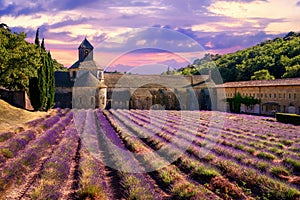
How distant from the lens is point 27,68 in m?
30.9

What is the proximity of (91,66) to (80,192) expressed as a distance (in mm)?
50343

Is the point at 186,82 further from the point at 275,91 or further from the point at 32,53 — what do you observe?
the point at 32,53

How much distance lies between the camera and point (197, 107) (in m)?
64.5

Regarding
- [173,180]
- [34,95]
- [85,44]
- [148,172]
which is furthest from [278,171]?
[85,44]

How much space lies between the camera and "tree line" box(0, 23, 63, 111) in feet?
97.4

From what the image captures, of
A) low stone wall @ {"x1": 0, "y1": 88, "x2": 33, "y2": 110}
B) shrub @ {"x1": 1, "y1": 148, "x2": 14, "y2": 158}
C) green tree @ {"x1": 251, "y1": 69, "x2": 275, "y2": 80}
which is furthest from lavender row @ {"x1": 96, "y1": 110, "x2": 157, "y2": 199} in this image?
green tree @ {"x1": 251, "y1": 69, "x2": 275, "y2": 80}

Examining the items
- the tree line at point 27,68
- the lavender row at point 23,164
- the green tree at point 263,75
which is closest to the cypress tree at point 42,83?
the tree line at point 27,68

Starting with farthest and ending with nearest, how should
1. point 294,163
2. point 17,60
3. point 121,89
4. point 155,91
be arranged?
1. point 155,91
2. point 121,89
3. point 17,60
4. point 294,163

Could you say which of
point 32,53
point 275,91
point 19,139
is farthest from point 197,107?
point 19,139

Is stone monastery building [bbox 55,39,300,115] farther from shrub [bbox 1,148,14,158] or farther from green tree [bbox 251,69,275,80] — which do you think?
shrub [bbox 1,148,14,158]

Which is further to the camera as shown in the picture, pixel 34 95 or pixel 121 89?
pixel 121 89

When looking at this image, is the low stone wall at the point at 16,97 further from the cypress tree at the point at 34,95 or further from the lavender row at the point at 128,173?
the lavender row at the point at 128,173

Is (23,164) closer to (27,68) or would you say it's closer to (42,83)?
(27,68)

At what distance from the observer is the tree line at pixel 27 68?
97.4ft
